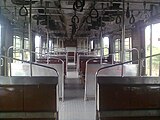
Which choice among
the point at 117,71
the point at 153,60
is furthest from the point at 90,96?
the point at 153,60

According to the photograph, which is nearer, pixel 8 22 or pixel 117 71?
pixel 117 71

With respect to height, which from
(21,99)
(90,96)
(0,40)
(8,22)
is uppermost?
(8,22)

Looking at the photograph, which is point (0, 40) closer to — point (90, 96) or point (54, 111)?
point (90, 96)

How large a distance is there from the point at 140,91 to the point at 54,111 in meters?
1.07

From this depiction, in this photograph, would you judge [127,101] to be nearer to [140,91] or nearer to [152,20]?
[140,91]

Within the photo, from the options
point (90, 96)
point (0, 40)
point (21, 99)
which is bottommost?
point (90, 96)

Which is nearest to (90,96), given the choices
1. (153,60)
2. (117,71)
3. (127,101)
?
(117,71)

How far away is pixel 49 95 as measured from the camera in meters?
3.30

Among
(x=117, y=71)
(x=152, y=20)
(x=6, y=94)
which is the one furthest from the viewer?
(x=152, y=20)

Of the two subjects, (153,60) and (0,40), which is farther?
(0,40)

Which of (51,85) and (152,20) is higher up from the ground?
(152,20)

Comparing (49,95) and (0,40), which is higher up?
(0,40)

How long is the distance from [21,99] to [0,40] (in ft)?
14.6

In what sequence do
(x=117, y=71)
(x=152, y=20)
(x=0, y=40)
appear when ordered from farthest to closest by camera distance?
(x=0, y=40) → (x=152, y=20) → (x=117, y=71)
